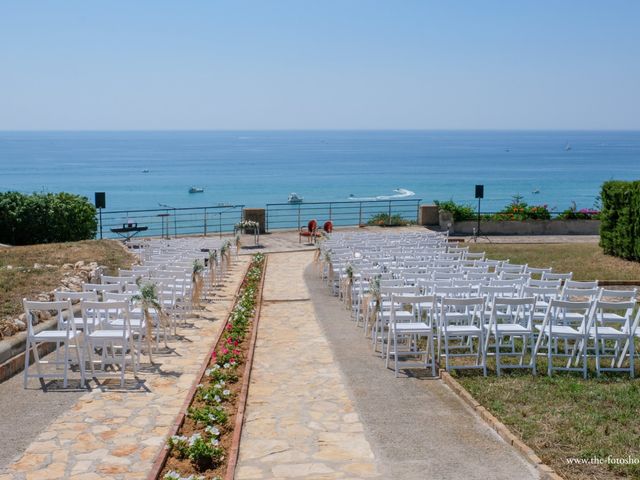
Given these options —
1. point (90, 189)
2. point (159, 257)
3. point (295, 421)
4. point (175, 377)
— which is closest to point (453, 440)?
point (295, 421)

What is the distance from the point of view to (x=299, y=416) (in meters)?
7.99

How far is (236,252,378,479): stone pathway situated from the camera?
665cm

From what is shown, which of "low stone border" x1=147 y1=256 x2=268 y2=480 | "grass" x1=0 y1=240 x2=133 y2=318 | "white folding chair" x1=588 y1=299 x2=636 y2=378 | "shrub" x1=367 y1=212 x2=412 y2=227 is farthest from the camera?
"shrub" x1=367 y1=212 x2=412 y2=227

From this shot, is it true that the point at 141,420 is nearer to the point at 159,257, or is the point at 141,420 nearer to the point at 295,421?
the point at 295,421

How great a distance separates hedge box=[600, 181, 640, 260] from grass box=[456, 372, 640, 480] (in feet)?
40.2

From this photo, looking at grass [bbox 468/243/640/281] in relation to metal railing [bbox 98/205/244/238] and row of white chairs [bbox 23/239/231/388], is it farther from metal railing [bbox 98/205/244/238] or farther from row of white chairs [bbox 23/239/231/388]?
row of white chairs [bbox 23/239/231/388]

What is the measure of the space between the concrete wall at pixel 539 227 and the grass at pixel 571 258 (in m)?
3.56

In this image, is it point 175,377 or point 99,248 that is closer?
point 175,377

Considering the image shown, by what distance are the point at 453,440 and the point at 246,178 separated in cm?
10591

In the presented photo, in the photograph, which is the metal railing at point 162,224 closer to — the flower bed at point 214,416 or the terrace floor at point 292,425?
the flower bed at point 214,416

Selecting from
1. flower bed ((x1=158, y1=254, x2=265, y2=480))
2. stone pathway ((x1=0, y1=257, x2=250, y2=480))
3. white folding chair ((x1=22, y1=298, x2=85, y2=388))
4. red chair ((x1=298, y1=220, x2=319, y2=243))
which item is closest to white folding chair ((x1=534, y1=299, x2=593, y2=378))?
flower bed ((x1=158, y1=254, x2=265, y2=480))

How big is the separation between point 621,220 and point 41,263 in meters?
15.7

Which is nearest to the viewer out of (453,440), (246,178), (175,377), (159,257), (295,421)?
(453,440)

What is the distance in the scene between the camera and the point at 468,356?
10.6 m
